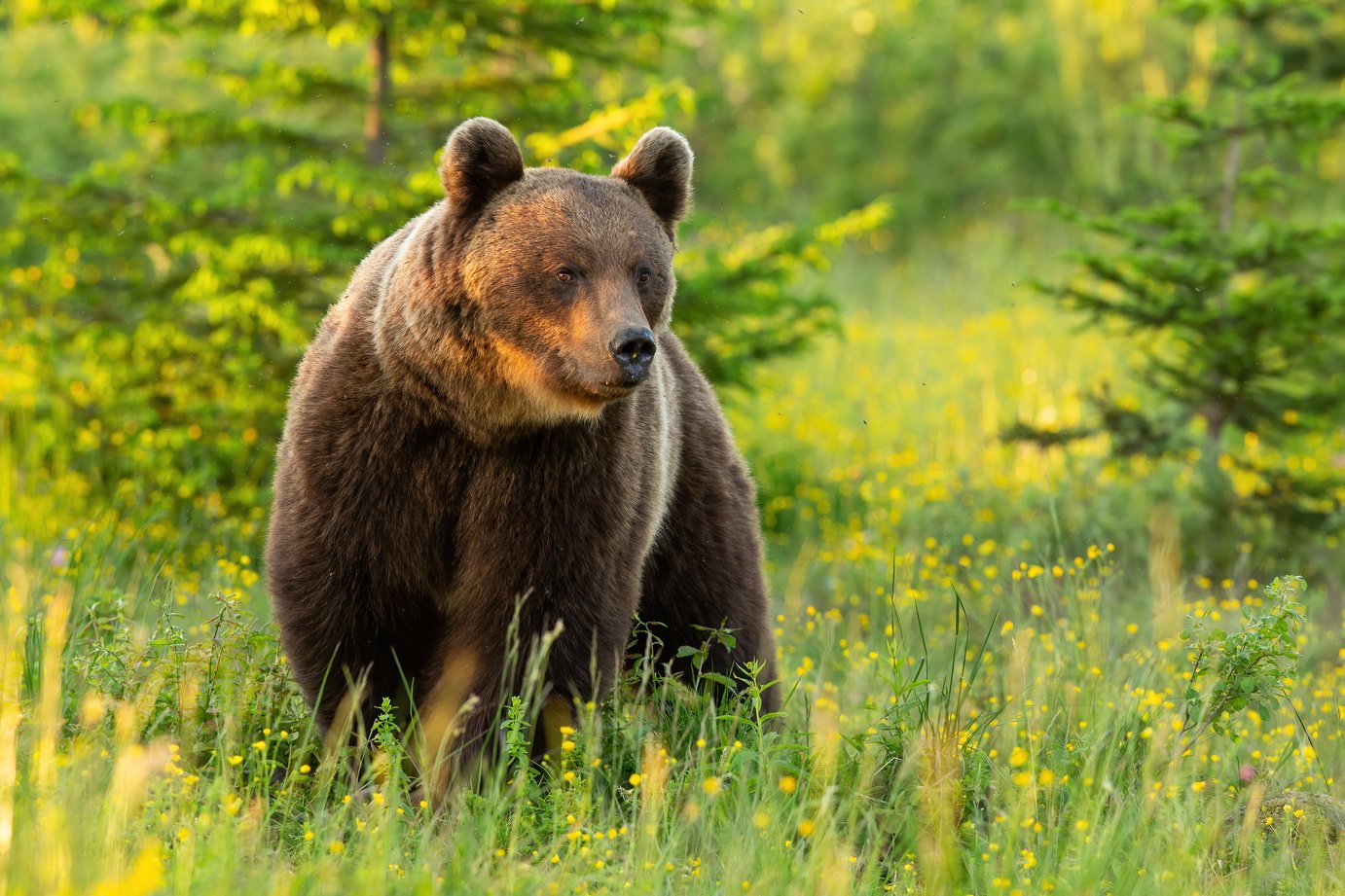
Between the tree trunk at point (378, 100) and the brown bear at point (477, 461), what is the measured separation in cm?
370

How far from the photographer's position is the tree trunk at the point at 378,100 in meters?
8.02

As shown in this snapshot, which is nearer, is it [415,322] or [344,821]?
[344,821]

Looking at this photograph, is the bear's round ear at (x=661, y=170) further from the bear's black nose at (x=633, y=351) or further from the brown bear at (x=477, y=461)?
the bear's black nose at (x=633, y=351)

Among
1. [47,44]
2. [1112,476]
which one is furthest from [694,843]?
[47,44]

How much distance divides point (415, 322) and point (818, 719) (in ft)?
5.87

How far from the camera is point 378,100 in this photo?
8.04 m

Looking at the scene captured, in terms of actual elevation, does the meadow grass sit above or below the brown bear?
below

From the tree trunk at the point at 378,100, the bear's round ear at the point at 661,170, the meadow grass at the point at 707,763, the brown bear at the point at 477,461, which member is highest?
the tree trunk at the point at 378,100

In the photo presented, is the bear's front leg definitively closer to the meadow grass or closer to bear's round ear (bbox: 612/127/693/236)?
the meadow grass

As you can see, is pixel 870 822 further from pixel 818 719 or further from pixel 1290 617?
pixel 1290 617

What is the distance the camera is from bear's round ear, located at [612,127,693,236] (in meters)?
4.75

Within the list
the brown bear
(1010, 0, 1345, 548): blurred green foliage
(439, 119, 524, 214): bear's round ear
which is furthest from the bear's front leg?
(1010, 0, 1345, 548): blurred green foliage

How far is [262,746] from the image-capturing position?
13.0 ft

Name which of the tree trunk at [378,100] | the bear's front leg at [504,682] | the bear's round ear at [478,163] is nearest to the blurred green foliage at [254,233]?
the tree trunk at [378,100]
